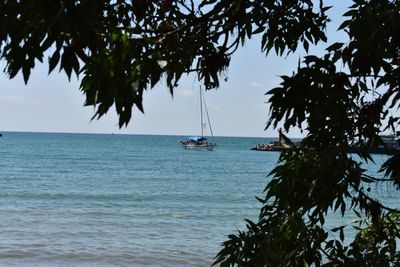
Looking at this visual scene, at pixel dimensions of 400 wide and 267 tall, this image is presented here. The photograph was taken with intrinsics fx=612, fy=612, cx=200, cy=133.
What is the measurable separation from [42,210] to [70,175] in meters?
18.3

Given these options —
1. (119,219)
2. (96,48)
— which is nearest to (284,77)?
(96,48)

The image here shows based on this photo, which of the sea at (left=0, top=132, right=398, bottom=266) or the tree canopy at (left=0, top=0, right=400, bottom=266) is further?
the sea at (left=0, top=132, right=398, bottom=266)

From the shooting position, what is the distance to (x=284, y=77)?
9.04ft

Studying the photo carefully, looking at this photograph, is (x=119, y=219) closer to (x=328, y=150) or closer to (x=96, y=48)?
(x=328, y=150)

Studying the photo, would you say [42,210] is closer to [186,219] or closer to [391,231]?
[186,219]

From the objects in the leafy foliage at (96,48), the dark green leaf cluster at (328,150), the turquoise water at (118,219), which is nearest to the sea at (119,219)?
the turquoise water at (118,219)

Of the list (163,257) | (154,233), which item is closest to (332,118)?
(163,257)

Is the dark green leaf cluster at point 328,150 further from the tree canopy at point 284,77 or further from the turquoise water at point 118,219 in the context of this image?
the turquoise water at point 118,219

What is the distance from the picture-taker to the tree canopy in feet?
5.29

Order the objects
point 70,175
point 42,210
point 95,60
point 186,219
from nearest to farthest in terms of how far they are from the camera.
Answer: point 95,60 < point 186,219 < point 42,210 < point 70,175

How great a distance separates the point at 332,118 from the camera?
2.78 metres

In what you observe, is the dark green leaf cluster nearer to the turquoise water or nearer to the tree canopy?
the tree canopy

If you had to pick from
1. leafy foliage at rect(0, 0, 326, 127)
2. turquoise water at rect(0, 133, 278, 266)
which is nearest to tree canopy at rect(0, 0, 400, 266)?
leafy foliage at rect(0, 0, 326, 127)

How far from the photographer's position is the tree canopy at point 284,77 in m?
1.61
